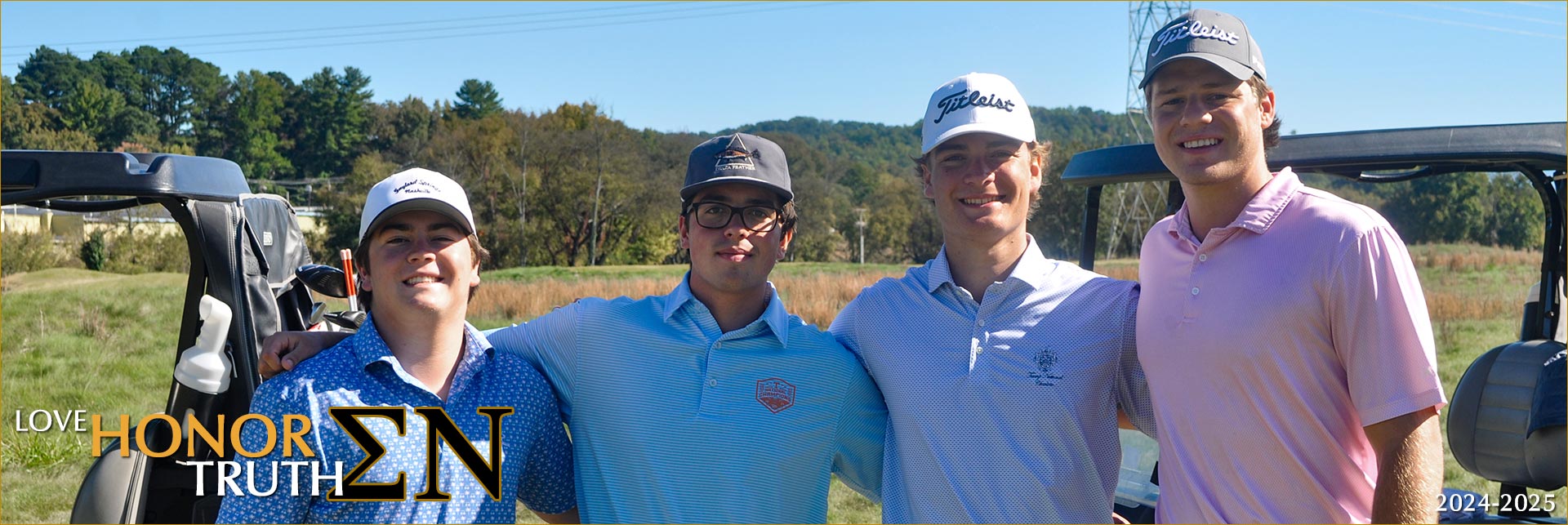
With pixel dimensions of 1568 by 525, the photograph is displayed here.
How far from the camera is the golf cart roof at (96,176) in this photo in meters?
3.35

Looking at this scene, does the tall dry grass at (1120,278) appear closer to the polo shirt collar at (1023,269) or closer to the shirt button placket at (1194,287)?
the polo shirt collar at (1023,269)

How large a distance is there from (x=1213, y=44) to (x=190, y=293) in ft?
10.9

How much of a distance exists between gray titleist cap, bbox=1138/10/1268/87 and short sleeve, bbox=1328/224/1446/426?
1.70ft

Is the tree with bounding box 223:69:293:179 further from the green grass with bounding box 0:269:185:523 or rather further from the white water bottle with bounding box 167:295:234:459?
the white water bottle with bounding box 167:295:234:459

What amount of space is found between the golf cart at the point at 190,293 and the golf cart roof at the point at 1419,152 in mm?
2984

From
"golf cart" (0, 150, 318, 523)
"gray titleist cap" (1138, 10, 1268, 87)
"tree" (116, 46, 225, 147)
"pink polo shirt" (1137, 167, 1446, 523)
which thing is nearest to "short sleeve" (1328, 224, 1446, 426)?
"pink polo shirt" (1137, 167, 1446, 523)

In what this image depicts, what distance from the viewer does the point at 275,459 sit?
226 cm

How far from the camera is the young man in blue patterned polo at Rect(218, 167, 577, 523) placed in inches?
90.1

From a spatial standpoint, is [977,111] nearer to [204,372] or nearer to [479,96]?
[204,372]

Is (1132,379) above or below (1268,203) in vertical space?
below

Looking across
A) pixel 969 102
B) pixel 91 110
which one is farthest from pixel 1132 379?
pixel 91 110

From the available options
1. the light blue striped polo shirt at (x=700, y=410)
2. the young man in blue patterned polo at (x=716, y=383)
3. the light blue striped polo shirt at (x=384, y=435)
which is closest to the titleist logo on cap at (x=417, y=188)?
the light blue striped polo shirt at (x=384, y=435)

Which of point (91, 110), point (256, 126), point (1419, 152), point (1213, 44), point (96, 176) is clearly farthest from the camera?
point (256, 126)

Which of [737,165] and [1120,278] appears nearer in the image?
[737,165]
